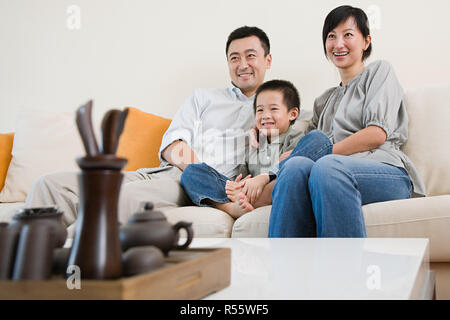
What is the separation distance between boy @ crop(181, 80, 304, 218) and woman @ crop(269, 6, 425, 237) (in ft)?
0.49

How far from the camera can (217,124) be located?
2.25 meters

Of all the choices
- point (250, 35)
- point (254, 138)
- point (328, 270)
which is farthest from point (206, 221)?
point (250, 35)

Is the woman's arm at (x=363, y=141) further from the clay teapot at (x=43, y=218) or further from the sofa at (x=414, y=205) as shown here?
the clay teapot at (x=43, y=218)

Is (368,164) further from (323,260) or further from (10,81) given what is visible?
(10,81)

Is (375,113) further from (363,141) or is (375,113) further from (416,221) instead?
(416,221)

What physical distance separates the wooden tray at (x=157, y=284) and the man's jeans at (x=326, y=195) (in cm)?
78

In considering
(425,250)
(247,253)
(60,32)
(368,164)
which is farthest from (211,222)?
(60,32)

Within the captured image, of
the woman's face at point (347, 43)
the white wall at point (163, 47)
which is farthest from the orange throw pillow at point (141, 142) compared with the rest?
the woman's face at point (347, 43)

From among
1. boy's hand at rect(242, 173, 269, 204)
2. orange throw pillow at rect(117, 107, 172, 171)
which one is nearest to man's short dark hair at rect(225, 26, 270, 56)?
orange throw pillow at rect(117, 107, 172, 171)

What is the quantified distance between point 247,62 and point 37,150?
1223mm

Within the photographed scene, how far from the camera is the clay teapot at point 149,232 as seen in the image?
1.90 ft

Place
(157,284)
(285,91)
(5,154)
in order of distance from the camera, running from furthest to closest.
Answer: (5,154), (285,91), (157,284)

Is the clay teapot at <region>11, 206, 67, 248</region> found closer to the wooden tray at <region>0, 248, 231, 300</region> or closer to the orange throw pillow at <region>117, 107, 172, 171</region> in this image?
the wooden tray at <region>0, 248, 231, 300</region>

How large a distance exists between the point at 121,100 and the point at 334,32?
4.82 ft
